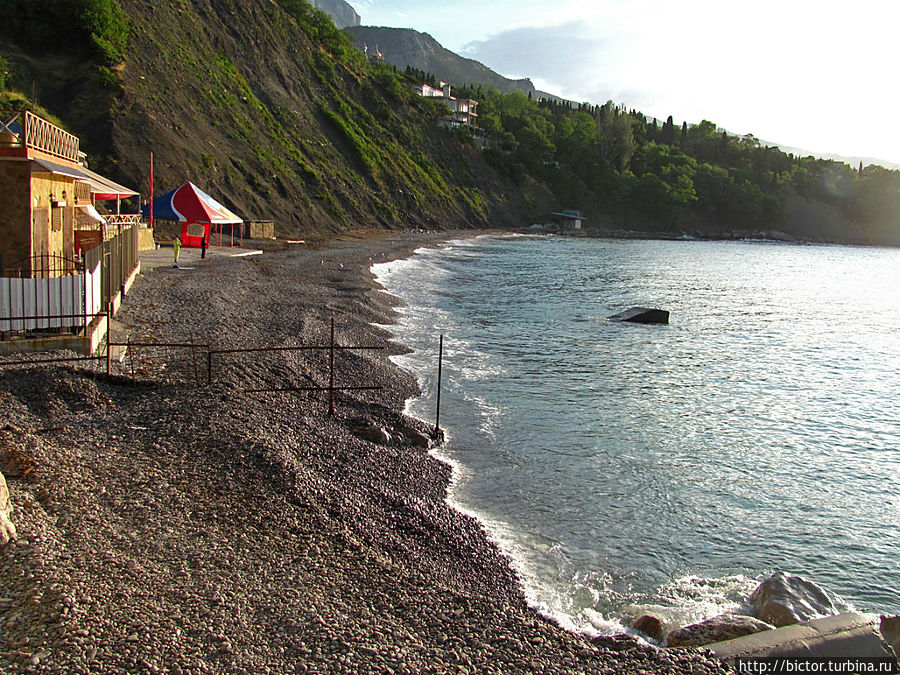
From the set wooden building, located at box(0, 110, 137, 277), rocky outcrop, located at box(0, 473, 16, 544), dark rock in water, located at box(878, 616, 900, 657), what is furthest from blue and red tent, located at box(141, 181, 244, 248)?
dark rock in water, located at box(878, 616, 900, 657)

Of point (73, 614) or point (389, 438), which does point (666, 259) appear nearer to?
point (389, 438)

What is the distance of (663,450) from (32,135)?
1607 centimetres

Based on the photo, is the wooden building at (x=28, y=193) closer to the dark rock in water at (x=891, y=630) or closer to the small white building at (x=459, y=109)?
the dark rock in water at (x=891, y=630)

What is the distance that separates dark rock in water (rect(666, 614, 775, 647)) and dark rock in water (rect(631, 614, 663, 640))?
0.41 ft

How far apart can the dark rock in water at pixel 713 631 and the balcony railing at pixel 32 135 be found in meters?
16.1

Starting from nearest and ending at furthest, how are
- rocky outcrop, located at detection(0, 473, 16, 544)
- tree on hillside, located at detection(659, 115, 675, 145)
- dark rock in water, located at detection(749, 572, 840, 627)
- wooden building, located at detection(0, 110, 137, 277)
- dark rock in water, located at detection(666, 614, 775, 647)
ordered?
rocky outcrop, located at detection(0, 473, 16, 544) < dark rock in water, located at detection(666, 614, 775, 647) < dark rock in water, located at detection(749, 572, 840, 627) < wooden building, located at detection(0, 110, 137, 277) < tree on hillside, located at detection(659, 115, 675, 145)

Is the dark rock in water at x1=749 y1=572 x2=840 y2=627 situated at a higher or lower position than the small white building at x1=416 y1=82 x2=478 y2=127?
lower

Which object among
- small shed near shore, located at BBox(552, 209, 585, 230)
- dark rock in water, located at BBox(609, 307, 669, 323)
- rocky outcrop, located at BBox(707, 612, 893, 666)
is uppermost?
small shed near shore, located at BBox(552, 209, 585, 230)

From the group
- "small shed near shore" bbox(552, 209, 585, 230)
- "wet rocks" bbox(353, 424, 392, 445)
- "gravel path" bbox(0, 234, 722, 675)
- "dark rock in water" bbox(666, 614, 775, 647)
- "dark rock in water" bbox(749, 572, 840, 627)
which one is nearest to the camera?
"gravel path" bbox(0, 234, 722, 675)

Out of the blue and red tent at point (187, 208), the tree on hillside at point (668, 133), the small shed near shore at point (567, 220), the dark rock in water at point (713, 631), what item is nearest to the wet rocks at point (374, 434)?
the dark rock in water at point (713, 631)

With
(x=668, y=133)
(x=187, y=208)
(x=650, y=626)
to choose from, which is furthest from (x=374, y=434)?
(x=668, y=133)

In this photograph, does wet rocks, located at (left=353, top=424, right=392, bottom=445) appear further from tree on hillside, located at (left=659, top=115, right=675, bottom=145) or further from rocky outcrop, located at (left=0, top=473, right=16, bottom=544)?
tree on hillside, located at (left=659, top=115, right=675, bottom=145)

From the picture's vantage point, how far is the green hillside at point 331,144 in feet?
147

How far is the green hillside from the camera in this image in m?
44.8
